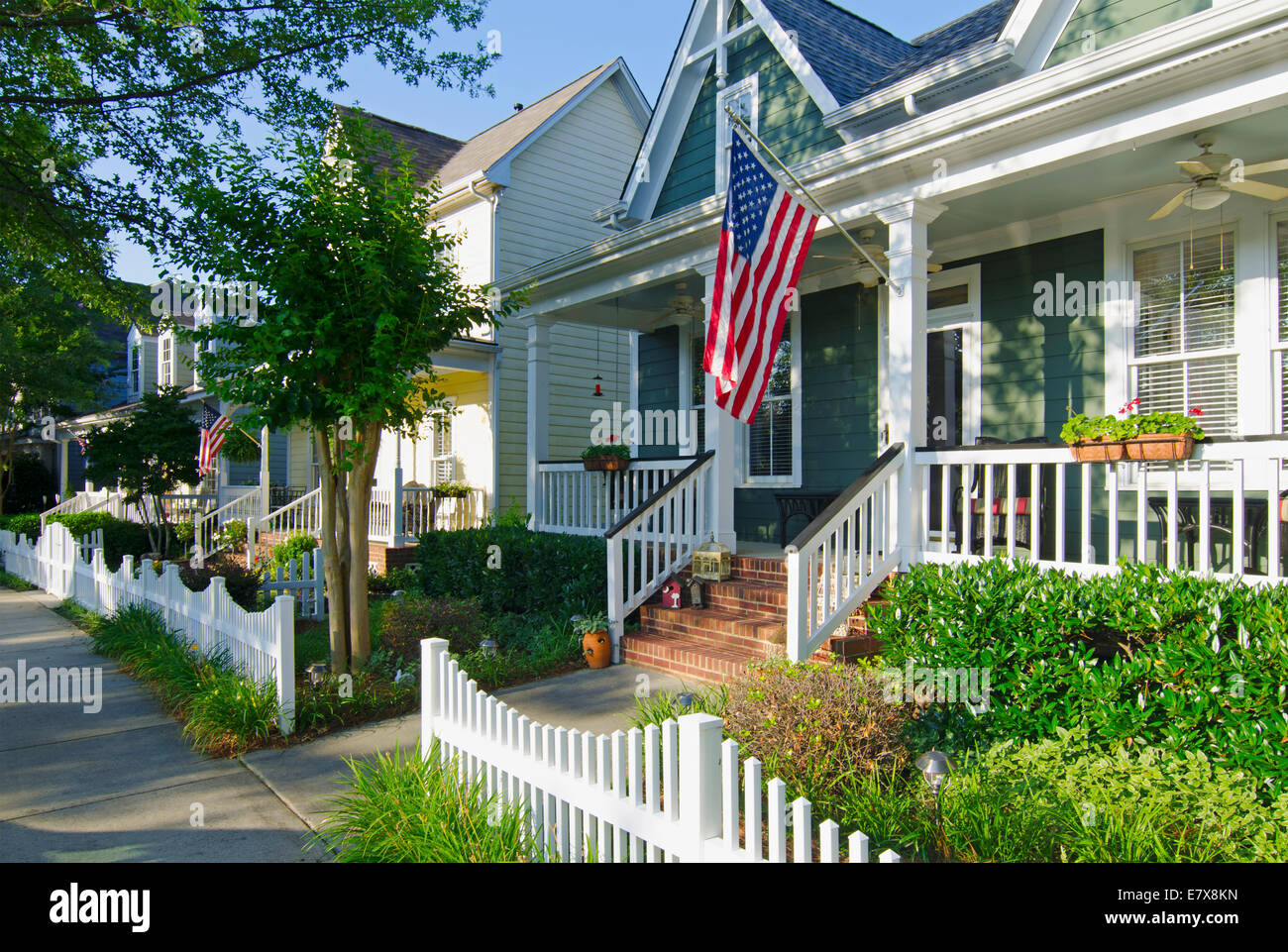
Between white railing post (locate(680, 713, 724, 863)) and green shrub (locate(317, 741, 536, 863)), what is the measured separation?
1.07 meters

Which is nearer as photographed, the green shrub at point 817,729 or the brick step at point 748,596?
the green shrub at point 817,729

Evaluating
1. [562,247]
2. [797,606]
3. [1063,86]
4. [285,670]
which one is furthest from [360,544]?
[562,247]

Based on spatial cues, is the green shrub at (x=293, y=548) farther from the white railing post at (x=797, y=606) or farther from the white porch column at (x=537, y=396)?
the white railing post at (x=797, y=606)

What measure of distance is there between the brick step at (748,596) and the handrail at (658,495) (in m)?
0.95

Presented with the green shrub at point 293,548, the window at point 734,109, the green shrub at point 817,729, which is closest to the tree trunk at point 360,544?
the green shrub at point 817,729

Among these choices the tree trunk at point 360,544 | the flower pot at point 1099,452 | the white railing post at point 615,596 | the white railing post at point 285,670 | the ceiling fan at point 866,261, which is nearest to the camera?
the flower pot at point 1099,452

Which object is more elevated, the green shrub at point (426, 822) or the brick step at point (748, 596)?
the brick step at point (748, 596)

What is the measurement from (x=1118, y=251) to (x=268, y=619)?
743cm

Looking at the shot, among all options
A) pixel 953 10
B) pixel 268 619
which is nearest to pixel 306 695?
pixel 268 619

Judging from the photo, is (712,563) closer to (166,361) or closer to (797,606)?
(797,606)

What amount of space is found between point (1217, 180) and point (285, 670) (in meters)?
7.42

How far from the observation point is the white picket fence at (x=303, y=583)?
10.2 meters
